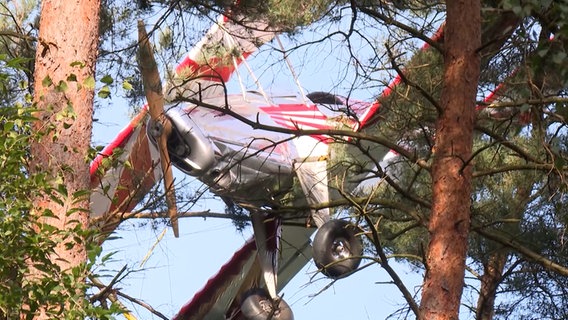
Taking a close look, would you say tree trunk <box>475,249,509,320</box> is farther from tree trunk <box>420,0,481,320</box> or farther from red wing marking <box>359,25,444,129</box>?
tree trunk <box>420,0,481,320</box>

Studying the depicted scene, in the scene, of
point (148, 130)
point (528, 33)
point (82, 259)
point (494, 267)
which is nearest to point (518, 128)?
point (528, 33)

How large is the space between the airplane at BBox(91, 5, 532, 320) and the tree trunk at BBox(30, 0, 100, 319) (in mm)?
669

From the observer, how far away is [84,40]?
249 inches

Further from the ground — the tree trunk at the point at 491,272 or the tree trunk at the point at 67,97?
the tree trunk at the point at 491,272

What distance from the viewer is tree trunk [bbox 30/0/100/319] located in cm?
561

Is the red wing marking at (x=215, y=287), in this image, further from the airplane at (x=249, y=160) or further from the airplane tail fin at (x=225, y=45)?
the airplane tail fin at (x=225, y=45)

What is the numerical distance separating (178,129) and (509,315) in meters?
3.77

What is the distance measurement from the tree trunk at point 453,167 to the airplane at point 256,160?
1.71ft

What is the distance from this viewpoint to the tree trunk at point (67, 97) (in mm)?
5609

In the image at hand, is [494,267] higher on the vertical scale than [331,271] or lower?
higher

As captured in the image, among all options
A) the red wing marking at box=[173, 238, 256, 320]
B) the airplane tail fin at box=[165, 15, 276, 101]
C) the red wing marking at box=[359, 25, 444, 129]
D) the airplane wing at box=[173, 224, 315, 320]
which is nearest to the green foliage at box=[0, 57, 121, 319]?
the red wing marking at box=[359, 25, 444, 129]

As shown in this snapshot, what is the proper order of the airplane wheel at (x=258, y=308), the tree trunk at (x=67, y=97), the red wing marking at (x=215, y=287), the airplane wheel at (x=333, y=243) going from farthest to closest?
the red wing marking at (x=215, y=287)
the airplane wheel at (x=258, y=308)
the airplane wheel at (x=333, y=243)
the tree trunk at (x=67, y=97)

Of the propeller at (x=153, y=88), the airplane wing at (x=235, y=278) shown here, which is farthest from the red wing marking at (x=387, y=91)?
the airplane wing at (x=235, y=278)

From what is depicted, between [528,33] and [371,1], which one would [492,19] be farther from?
A: [528,33]
